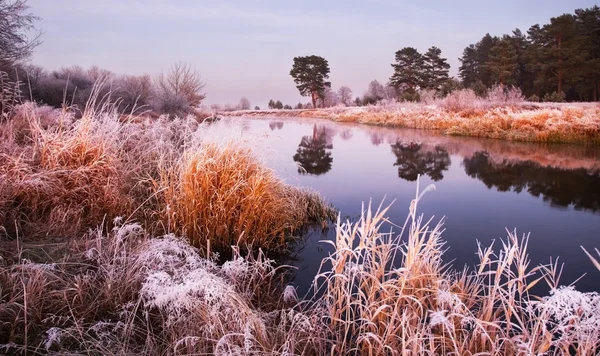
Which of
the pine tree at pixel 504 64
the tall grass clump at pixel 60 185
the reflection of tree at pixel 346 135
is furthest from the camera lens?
the pine tree at pixel 504 64

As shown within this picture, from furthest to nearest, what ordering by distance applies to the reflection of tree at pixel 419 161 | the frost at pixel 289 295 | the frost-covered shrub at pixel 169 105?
1. the frost-covered shrub at pixel 169 105
2. the reflection of tree at pixel 419 161
3. the frost at pixel 289 295

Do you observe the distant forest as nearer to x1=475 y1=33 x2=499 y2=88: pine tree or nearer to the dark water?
x1=475 y1=33 x2=499 y2=88: pine tree

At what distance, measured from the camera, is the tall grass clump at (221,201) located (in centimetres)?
394

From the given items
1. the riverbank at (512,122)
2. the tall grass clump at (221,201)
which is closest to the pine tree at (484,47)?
the riverbank at (512,122)

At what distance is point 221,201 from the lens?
3.96 m

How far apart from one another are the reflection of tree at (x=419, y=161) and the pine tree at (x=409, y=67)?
40.1m

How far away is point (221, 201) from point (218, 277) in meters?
1.42

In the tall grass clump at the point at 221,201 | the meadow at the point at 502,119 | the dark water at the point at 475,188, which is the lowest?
the dark water at the point at 475,188

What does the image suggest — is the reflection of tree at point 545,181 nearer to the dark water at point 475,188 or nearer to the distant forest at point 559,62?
the dark water at point 475,188

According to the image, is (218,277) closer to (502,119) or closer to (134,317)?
(134,317)

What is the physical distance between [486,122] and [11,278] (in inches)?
651

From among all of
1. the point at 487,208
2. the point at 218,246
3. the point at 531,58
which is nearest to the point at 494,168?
the point at 487,208

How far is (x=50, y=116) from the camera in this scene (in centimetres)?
704

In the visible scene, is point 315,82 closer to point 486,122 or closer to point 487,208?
point 486,122
